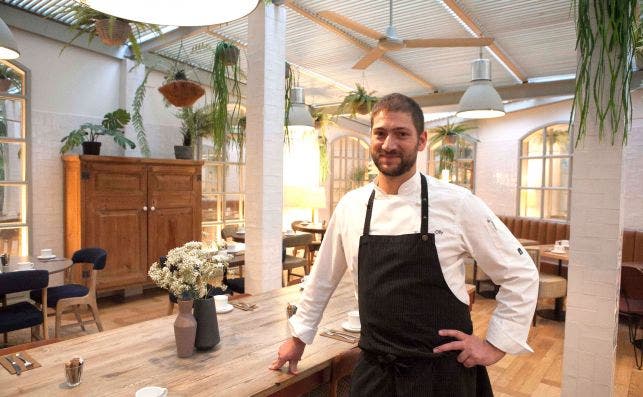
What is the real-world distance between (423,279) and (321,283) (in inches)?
18.8

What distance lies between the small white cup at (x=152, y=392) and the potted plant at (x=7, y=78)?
16.6 ft

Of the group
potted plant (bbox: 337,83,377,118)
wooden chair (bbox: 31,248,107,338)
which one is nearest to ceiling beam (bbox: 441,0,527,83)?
potted plant (bbox: 337,83,377,118)

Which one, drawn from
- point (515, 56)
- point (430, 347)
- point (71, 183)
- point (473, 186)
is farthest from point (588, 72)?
point (473, 186)

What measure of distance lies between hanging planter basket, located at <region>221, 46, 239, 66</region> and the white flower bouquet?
2.11 meters

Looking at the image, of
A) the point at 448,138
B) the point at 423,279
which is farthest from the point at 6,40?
the point at 448,138

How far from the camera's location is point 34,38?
17.5 feet

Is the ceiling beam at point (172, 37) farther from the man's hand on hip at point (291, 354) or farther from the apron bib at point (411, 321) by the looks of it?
the apron bib at point (411, 321)

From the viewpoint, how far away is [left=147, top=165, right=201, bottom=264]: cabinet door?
5875mm

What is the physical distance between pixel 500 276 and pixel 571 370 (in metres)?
1.65

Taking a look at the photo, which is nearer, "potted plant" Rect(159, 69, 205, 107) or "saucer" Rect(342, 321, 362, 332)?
"saucer" Rect(342, 321, 362, 332)

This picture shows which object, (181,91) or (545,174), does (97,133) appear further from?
(545,174)

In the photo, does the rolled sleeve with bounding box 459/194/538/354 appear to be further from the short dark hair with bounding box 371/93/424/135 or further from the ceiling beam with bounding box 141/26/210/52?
the ceiling beam with bounding box 141/26/210/52

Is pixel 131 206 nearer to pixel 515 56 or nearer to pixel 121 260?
pixel 121 260

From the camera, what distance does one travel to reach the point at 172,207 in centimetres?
609
